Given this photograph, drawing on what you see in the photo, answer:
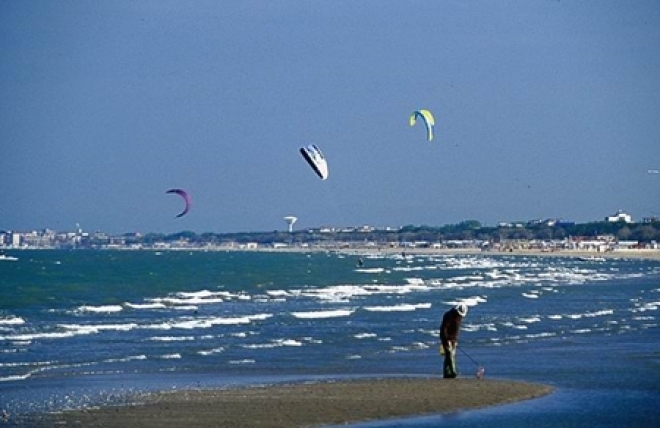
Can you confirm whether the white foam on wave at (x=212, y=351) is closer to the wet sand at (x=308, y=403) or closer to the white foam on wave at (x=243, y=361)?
the white foam on wave at (x=243, y=361)

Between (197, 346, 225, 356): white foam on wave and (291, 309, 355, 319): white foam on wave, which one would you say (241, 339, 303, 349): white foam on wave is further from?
(291, 309, 355, 319): white foam on wave

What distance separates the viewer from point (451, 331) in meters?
17.2

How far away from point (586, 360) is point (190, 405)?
7.82 meters

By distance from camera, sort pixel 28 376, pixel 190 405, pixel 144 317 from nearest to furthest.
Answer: pixel 190 405 → pixel 28 376 → pixel 144 317

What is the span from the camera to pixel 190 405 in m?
15.0

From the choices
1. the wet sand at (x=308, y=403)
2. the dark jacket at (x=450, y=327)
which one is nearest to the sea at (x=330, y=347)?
the wet sand at (x=308, y=403)

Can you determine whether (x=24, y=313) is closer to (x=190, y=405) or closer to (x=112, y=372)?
(x=112, y=372)

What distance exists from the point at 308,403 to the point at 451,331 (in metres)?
2.88

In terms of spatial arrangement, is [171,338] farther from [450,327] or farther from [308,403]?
[308,403]

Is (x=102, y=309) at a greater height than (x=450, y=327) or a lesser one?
lesser

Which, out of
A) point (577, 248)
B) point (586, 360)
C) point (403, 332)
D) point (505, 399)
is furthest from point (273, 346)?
point (577, 248)

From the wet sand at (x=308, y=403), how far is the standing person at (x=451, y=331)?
0.29m

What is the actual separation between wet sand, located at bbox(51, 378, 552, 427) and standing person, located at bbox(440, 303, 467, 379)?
0.29 m

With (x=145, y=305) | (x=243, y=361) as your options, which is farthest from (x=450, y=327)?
(x=145, y=305)
